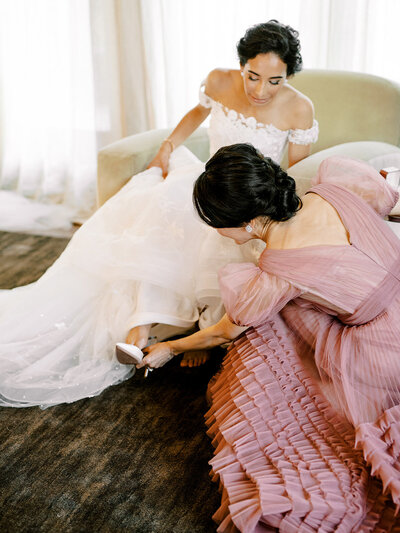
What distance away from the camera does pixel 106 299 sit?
2.11 m

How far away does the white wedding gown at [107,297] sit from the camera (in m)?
1.97

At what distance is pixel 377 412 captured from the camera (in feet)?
4.79

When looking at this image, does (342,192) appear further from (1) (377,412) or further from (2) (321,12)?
(2) (321,12)

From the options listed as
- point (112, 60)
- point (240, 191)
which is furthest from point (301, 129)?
point (112, 60)

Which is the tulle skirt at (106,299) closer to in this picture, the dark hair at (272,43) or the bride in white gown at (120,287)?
the bride in white gown at (120,287)

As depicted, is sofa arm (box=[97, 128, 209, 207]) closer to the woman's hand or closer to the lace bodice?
the woman's hand

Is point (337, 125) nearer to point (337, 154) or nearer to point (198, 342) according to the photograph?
point (337, 154)

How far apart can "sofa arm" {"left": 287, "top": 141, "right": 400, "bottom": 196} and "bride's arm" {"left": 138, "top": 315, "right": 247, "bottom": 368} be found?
0.71 metres

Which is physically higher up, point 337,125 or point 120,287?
point 337,125

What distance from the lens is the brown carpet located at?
1551mm

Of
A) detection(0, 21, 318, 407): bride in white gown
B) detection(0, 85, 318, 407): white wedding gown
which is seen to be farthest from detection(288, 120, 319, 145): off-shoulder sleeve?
detection(0, 85, 318, 407): white wedding gown

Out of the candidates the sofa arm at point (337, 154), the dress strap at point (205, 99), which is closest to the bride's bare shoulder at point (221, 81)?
the dress strap at point (205, 99)

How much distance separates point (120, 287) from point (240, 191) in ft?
2.33

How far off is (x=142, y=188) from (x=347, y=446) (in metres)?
1.34
